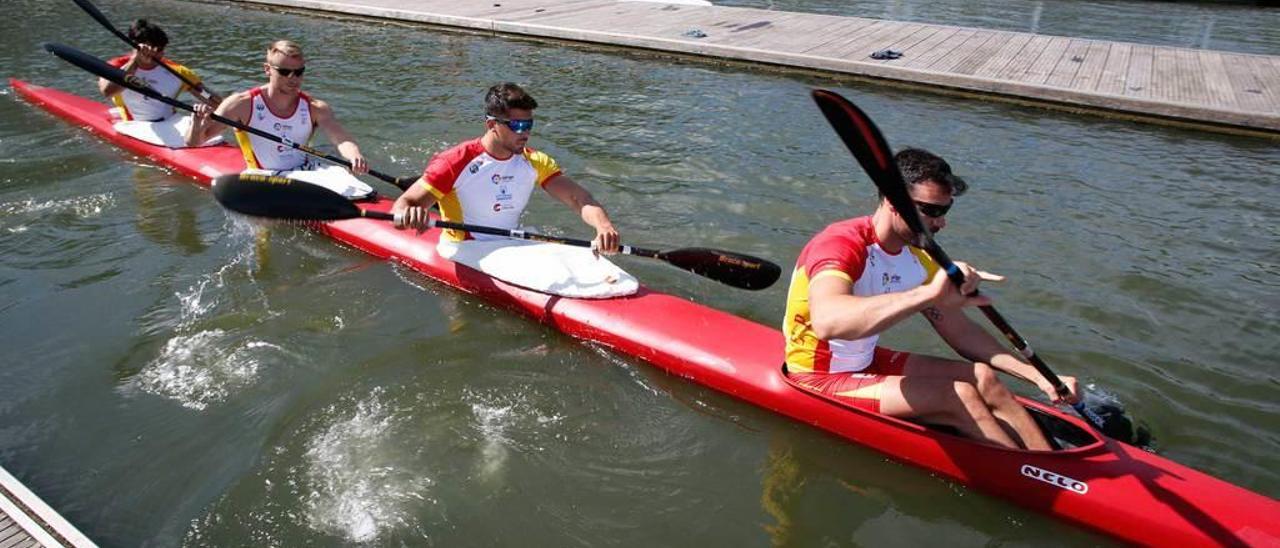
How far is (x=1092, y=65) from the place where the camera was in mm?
12062

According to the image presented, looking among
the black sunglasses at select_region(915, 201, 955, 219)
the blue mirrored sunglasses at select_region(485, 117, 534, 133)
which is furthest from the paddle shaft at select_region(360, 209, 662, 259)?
the black sunglasses at select_region(915, 201, 955, 219)

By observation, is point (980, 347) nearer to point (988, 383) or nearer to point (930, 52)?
point (988, 383)

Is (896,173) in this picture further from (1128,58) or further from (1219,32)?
(1219,32)

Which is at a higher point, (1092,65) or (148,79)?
(148,79)

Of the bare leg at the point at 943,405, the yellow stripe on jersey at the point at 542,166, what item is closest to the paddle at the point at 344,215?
the yellow stripe on jersey at the point at 542,166

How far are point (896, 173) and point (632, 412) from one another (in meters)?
2.14

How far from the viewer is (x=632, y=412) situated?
191 inches

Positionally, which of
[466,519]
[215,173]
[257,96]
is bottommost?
[466,519]

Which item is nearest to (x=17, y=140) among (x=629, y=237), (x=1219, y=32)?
(x=629, y=237)

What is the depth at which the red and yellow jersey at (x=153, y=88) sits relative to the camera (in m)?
8.38

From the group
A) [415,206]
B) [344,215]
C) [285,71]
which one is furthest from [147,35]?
[415,206]

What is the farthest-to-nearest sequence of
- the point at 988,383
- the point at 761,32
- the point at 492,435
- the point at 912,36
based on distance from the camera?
the point at 761,32 < the point at 912,36 < the point at 492,435 < the point at 988,383

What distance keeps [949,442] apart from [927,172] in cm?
135

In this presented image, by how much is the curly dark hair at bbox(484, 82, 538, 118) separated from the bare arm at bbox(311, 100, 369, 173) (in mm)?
2017
